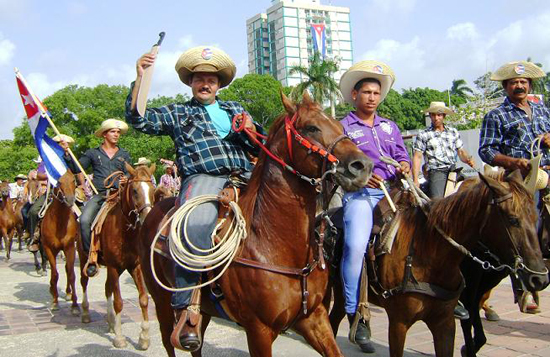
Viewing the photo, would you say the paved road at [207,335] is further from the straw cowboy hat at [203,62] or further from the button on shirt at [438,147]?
the straw cowboy hat at [203,62]

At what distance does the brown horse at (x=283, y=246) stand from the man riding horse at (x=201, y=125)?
17.6 inches

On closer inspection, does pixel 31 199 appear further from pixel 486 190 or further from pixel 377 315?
pixel 486 190

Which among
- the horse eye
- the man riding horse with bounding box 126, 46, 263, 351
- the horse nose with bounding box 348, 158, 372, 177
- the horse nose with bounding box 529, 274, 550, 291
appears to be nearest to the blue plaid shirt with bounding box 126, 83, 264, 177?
the man riding horse with bounding box 126, 46, 263, 351

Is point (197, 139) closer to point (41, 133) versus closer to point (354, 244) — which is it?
point (354, 244)

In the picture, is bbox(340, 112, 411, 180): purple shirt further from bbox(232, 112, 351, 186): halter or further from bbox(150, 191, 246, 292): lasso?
bbox(150, 191, 246, 292): lasso

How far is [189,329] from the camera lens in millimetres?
3697

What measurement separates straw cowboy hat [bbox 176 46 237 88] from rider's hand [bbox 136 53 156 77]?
14.4 inches

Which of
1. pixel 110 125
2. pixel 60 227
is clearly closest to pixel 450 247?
pixel 110 125

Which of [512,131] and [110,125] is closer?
[512,131]

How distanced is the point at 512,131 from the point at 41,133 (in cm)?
683

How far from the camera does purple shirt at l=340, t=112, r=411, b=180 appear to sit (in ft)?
14.9

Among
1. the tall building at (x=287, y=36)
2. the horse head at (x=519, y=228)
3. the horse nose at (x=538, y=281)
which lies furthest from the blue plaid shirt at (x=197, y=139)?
the tall building at (x=287, y=36)

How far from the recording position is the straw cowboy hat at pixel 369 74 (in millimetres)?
4578

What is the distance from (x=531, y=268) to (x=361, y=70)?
212 centimetres
